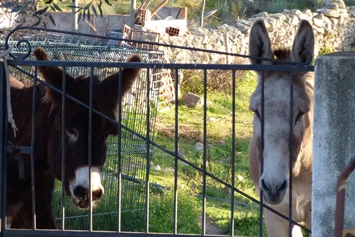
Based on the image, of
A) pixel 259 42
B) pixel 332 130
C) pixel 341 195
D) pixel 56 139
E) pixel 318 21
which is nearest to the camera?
pixel 341 195

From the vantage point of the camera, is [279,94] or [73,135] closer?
[279,94]

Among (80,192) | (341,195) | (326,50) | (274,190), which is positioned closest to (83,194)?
(80,192)

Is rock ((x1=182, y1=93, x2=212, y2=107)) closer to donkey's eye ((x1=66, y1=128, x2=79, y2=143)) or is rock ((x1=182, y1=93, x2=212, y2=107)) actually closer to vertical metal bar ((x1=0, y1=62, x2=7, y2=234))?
donkey's eye ((x1=66, y1=128, x2=79, y2=143))

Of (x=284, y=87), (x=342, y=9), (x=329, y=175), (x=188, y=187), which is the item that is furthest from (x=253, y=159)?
(x=342, y=9)

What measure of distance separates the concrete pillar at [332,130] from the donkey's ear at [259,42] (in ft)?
3.37

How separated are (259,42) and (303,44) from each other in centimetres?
41

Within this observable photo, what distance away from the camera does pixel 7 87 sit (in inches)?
172

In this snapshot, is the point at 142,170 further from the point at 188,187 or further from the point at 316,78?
the point at 316,78

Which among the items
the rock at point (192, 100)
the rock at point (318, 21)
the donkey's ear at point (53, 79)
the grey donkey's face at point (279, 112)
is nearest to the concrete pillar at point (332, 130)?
the grey donkey's face at point (279, 112)

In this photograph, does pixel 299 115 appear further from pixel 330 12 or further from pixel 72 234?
pixel 330 12

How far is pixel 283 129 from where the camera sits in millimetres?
4367

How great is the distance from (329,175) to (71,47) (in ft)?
14.4

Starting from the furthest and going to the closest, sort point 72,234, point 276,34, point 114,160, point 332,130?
point 276,34
point 114,160
point 72,234
point 332,130

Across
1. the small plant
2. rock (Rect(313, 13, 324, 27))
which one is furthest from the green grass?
rock (Rect(313, 13, 324, 27))
